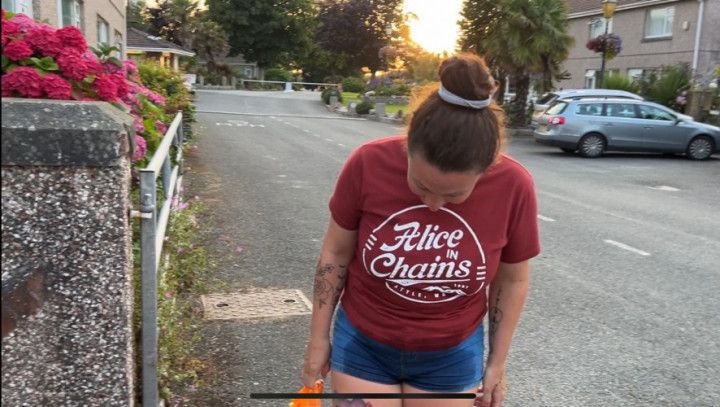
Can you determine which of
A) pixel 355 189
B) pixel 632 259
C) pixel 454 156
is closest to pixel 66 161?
pixel 355 189

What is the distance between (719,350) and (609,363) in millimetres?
871

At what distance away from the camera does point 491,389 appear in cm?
222

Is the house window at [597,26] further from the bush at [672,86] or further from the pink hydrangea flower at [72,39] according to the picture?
the pink hydrangea flower at [72,39]

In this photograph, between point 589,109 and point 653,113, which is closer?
point 589,109

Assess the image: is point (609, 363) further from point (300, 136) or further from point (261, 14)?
point (261, 14)

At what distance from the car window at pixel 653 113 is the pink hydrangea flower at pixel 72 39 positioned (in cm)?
1653

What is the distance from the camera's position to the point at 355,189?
6.63 ft

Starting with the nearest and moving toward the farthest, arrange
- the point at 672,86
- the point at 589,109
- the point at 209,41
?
1. the point at 589,109
2. the point at 672,86
3. the point at 209,41

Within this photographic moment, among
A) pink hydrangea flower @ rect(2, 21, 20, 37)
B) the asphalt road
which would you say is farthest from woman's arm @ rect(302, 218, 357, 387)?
pink hydrangea flower @ rect(2, 21, 20, 37)

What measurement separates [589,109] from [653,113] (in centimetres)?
172

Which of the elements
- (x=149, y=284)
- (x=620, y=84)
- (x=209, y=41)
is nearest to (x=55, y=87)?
(x=149, y=284)

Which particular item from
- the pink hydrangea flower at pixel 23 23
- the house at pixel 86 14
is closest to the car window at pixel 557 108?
the house at pixel 86 14

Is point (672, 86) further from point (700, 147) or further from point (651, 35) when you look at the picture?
point (651, 35)

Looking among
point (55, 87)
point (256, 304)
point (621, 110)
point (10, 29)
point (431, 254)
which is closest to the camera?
point (431, 254)
